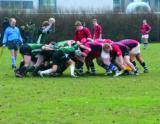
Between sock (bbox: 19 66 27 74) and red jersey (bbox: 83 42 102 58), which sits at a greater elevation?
red jersey (bbox: 83 42 102 58)

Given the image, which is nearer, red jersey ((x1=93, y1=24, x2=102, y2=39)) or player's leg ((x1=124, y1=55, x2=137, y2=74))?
player's leg ((x1=124, y1=55, x2=137, y2=74))

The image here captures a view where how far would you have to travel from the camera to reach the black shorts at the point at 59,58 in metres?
20.1

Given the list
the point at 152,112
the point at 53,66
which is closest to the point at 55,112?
the point at 152,112

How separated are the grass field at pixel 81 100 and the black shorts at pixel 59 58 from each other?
20.8 inches

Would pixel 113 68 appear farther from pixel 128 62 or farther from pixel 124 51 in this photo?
pixel 124 51

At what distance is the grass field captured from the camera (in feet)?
38.0

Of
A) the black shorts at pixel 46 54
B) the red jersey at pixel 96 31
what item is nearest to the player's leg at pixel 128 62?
the black shorts at pixel 46 54

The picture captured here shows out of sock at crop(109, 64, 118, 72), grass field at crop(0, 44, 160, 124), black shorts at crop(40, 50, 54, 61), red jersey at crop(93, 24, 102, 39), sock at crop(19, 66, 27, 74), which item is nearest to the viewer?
grass field at crop(0, 44, 160, 124)

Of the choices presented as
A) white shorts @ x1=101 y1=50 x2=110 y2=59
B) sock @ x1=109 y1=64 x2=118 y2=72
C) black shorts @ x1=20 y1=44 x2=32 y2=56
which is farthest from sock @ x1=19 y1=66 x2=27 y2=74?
sock @ x1=109 y1=64 x2=118 y2=72

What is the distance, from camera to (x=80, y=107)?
42.4 ft

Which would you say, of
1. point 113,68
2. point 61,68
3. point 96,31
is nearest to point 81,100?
point 61,68

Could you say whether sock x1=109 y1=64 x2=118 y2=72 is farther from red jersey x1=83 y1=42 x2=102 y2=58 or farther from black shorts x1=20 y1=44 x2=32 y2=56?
black shorts x1=20 y1=44 x2=32 y2=56

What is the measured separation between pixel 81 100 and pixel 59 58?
242 inches

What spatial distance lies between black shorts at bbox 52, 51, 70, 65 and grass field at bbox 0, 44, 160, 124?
1.73ft
